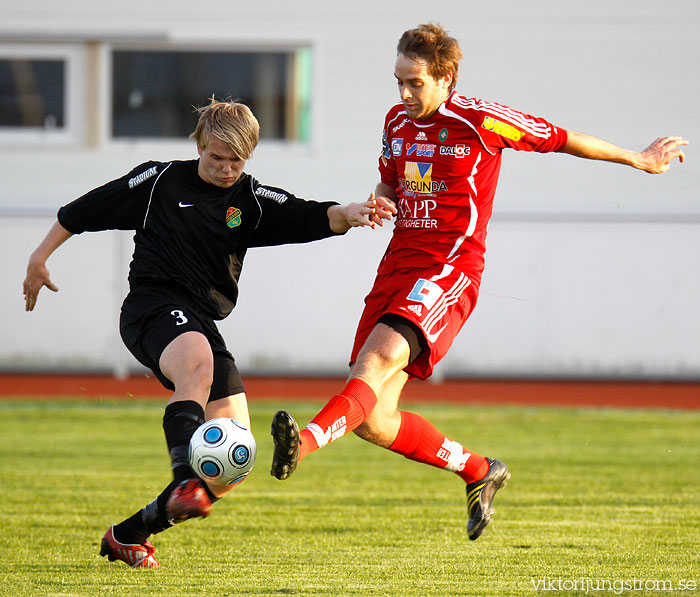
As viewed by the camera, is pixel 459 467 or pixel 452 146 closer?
pixel 452 146

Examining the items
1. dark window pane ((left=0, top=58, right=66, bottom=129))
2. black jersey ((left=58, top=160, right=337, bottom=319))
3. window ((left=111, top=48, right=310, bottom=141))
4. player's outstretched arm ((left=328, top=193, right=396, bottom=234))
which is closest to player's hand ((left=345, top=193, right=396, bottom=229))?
player's outstretched arm ((left=328, top=193, right=396, bottom=234))

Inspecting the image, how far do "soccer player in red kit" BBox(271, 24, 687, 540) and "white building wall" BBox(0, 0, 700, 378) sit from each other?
8.34m

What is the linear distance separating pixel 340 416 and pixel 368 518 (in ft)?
6.11

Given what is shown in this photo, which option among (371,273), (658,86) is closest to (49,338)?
(371,273)

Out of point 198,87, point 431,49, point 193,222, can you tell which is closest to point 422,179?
point 431,49

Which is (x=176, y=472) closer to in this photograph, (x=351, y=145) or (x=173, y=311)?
(x=173, y=311)

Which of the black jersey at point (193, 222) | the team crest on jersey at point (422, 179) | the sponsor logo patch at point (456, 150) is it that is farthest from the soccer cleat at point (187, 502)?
the sponsor logo patch at point (456, 150)

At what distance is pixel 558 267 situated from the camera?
1376 centimetres

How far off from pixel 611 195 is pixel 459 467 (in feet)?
32.1

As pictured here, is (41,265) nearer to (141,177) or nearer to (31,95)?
(141,177)

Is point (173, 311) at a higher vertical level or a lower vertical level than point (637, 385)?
higher

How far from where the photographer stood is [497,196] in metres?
14.4

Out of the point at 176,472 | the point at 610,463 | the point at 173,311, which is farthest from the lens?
the point at 610,463

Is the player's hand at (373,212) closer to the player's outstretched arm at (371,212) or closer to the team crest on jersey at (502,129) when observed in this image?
the player's outstretched arm at (371,212)
